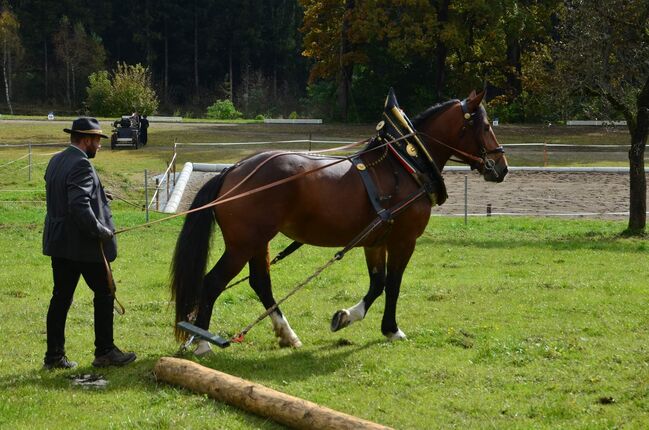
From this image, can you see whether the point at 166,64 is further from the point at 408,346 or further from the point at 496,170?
the point at 408,346

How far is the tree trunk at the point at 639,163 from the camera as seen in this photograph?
21484 mm

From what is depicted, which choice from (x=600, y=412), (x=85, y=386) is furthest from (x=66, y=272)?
(x=600, y=412)

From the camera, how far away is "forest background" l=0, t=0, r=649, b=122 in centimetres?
2239

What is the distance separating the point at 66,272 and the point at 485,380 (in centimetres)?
396

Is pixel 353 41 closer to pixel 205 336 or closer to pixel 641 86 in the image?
pixel 641 86

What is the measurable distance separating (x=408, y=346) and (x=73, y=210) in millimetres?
3743

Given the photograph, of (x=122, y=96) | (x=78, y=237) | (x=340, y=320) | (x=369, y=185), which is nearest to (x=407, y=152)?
(x=369, y=185)

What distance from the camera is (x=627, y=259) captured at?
1736 centimetres

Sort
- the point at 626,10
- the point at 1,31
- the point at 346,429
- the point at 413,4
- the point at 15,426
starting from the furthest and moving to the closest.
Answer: the point at 1,31 < the point at 413,4 < the point at 626,10 < the point at 15,426 < the point at 346,429

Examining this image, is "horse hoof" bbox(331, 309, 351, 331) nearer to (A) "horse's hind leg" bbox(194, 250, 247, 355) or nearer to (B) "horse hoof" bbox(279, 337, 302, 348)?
(B) "horse hoof" bbox(279, 337, 302, 348)

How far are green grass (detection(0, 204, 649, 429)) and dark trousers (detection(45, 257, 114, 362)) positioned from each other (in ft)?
0.90

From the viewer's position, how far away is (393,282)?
1017 cm

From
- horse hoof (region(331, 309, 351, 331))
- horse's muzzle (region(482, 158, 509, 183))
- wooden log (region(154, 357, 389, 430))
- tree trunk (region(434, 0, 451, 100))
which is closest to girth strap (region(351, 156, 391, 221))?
horse hoof (region(331, 309, 351, 331))

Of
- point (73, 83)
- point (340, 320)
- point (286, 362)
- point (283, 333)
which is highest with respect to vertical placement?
point (73, 83)
